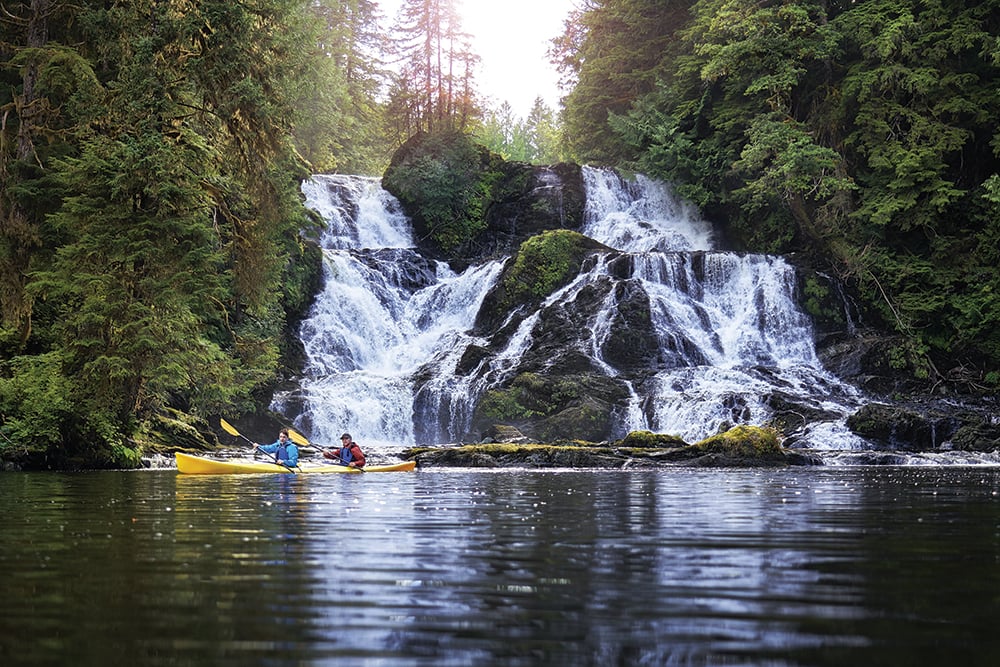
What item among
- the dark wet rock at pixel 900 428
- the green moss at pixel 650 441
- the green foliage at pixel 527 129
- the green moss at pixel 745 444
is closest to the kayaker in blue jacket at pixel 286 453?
the green moss at pixel 650 441

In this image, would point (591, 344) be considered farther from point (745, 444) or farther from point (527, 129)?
point (527, 129)

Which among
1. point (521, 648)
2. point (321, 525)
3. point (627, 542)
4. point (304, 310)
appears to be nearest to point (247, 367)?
point (304, 310)

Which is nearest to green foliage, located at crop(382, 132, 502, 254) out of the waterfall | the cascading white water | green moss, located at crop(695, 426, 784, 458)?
the cascading white water

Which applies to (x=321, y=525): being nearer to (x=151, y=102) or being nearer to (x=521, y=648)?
(x=521, y=648)

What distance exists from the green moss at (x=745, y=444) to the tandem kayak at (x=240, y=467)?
6319 mm

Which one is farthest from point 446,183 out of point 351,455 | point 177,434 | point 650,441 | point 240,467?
point 240,467

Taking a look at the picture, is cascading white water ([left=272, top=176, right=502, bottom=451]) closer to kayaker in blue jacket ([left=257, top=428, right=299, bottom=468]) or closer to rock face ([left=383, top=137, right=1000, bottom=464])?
rock face ([left=383, top=137, right=1000, bottom=464])

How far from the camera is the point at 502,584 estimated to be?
14.1 ft

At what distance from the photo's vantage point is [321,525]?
7.28m

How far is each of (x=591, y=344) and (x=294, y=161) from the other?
10117 millimetres

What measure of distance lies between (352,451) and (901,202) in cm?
2013

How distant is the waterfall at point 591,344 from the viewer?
25688 mm

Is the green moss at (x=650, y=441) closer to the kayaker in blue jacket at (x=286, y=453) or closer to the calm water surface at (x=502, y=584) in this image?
the kayaker in blue jacket at (x=286, y=453)

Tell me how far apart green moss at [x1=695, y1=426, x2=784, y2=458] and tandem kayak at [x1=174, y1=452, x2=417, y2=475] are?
6.32 meters
